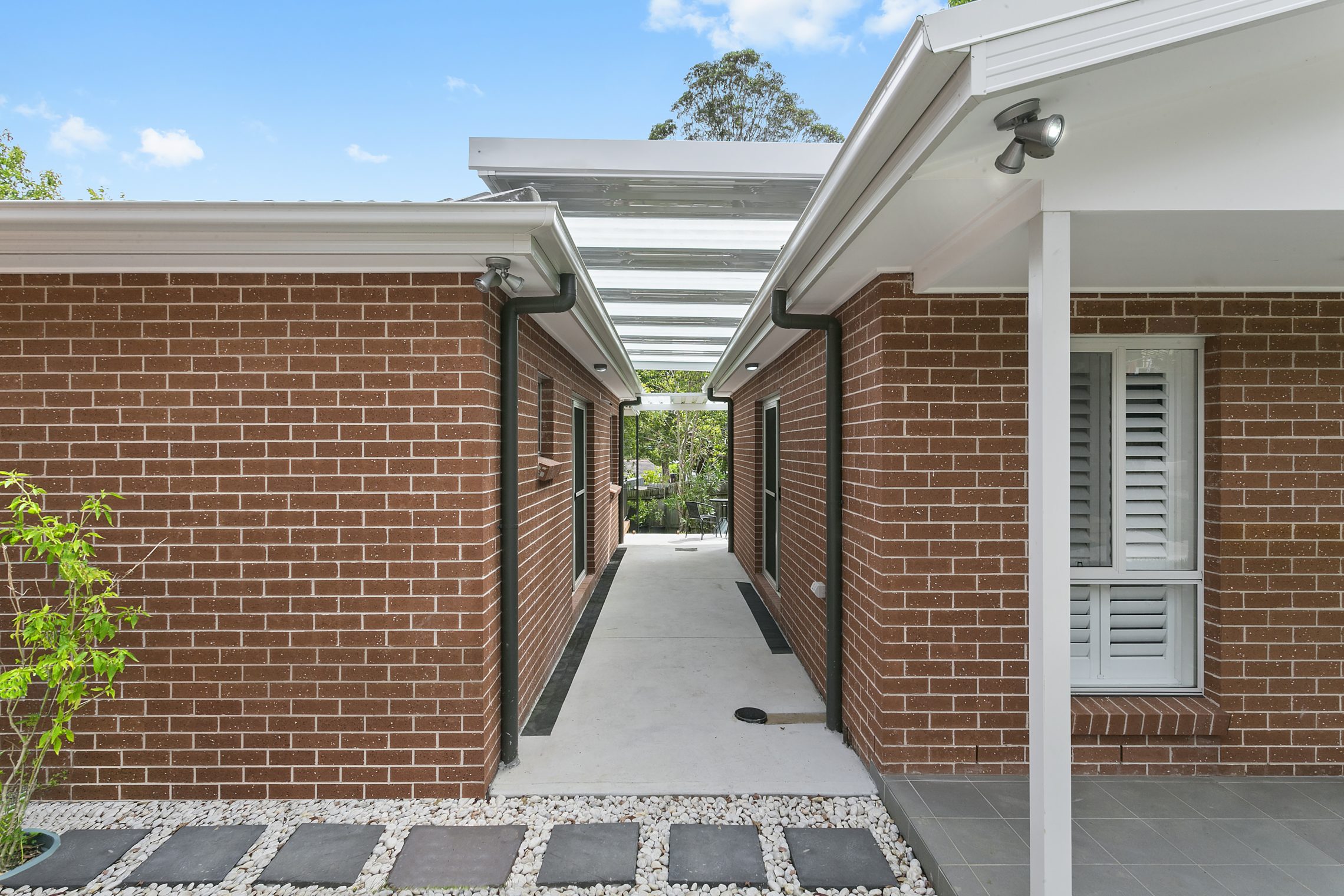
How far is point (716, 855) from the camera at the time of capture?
2969 mm

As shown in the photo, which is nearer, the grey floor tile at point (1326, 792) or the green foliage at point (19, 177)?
the grey floor tile at point (1326, 792)

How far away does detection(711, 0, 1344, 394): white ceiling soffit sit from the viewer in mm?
1697

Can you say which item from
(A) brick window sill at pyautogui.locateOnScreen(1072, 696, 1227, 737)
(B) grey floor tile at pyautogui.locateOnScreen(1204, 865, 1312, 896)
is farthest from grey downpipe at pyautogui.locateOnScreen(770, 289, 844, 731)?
(B) grey floor tile at pyautogui.locateOnScreen(1204, 865, 1312, 896)

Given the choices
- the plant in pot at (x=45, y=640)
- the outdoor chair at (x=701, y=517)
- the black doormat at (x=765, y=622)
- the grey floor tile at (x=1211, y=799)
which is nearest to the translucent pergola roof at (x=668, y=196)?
the plant in pot at (x=45, y=640)

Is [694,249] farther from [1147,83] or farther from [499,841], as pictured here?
[499,841]

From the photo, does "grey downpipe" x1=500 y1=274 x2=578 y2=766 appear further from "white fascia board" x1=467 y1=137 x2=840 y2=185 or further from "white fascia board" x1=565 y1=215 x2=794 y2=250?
"white fascia board" x1=565 y1=215 x2=794 y2=250

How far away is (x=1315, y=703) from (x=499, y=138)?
561 centimetres

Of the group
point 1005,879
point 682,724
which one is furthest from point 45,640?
point 1005,879

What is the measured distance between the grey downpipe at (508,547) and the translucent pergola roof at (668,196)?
1.10 metres

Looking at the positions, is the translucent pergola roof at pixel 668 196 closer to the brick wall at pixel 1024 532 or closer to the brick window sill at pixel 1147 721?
the brick wall at pixel 1024 532

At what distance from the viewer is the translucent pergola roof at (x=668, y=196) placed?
423 centimetres

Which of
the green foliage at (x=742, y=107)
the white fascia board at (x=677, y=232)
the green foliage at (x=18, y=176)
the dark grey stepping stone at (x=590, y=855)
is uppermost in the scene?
the green foliage at (x=742, y=107)

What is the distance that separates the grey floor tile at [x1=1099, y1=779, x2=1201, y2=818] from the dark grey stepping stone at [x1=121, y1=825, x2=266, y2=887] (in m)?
4.06

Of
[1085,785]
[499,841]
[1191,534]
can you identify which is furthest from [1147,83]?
[499,841]
